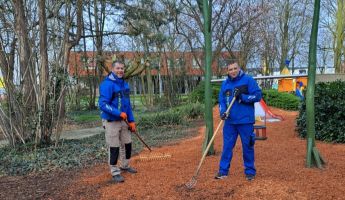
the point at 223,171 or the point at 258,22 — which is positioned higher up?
the point at 258,22

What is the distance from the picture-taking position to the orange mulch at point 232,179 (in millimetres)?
4836

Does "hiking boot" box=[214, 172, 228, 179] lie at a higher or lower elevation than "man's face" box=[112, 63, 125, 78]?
lower

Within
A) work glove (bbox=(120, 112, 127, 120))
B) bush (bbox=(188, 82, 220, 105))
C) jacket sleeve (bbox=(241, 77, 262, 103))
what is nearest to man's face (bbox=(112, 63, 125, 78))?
work glove (bbox=(120, 112, 127, 120))

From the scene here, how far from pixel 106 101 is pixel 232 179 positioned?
2.06 m

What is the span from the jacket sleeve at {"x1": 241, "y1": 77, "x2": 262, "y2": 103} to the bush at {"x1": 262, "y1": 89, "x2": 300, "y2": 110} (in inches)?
505

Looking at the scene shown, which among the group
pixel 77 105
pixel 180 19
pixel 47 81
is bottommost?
pixel 77 105

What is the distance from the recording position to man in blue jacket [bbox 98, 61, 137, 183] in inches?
225

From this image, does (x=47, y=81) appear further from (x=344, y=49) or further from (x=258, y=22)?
(x=344, y=49)

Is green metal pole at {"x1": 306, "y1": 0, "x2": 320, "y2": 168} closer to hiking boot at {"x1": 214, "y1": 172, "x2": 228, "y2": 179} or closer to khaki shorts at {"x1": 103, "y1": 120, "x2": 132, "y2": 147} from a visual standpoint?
hiking boot at {"x1": 214, "y1": 172, "x2": 228, "y2": 179}

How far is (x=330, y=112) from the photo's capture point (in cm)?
870

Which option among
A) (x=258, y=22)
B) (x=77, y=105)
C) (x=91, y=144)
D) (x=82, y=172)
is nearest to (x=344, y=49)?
(x=258, y=22)

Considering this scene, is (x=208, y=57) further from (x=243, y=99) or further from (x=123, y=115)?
(x=123, y=115)

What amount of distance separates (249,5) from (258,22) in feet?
6.05

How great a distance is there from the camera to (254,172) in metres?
5.46
